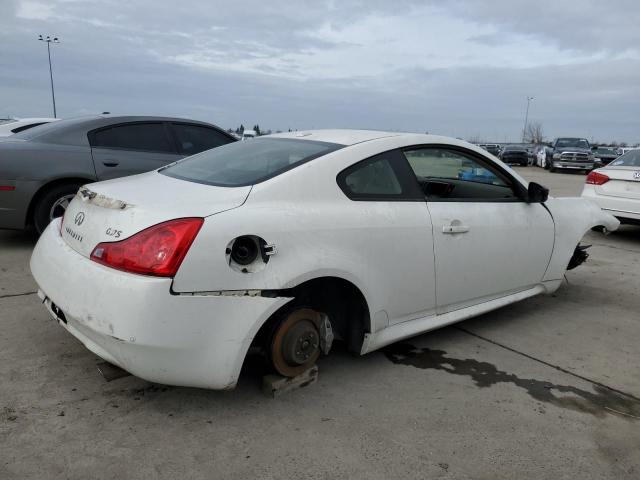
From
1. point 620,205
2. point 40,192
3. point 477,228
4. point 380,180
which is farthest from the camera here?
point 620,205

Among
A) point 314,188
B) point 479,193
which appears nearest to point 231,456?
point 314,188

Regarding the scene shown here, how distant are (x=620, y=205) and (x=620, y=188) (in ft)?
0.84

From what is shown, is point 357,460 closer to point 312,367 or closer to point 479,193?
point 312,367

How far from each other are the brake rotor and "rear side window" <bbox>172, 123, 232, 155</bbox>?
422 centimetres

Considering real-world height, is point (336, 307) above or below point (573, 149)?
below

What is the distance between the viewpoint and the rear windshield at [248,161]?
9.16 ft

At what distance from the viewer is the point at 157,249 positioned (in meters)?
2.23

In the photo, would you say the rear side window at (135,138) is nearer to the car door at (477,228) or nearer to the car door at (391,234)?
the car door at (477,228)

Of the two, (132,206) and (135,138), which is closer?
(132,206)

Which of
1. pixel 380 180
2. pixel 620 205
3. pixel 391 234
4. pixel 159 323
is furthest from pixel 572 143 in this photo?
pixel 159 323

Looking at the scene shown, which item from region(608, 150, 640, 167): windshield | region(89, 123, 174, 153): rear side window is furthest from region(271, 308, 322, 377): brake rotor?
region(608, 150, 640, 167): windshield

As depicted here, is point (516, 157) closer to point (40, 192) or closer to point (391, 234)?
point (40, 192)

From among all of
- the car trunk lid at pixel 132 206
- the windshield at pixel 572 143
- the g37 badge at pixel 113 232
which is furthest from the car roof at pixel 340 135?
the windshield at pixel 572 143

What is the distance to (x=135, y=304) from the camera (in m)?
2.18
